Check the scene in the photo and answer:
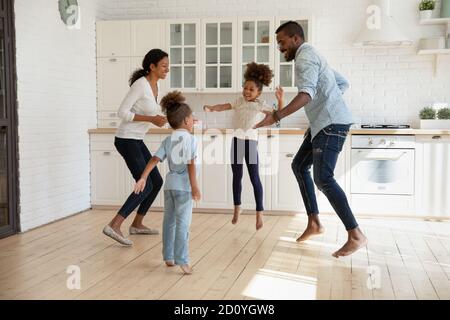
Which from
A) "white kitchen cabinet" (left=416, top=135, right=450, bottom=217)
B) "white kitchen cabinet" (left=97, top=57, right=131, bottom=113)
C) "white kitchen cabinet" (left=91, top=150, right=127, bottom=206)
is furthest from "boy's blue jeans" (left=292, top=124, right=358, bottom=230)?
"white kitchen cabinet" (left=97, top=57, right=131, bottom=113)

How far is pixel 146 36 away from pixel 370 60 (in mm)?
2383

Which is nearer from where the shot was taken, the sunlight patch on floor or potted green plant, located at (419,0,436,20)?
the sunlight patch on floor

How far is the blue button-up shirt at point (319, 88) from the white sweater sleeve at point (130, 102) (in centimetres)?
117

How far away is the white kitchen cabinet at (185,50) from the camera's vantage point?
6.16 meters

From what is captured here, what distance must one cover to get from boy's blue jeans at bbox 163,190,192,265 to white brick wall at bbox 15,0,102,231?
1.87 m

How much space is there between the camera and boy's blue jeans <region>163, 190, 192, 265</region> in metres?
3.46

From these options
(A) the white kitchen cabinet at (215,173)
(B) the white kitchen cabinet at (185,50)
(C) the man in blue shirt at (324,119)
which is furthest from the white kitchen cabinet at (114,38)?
(C) the man in blue shirt at (324,119)

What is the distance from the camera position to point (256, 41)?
606cm

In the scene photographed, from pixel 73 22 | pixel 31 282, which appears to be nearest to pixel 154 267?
pixel 31 282

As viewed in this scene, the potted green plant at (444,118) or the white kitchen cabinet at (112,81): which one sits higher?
the white kitchen cabinet at (112,81)

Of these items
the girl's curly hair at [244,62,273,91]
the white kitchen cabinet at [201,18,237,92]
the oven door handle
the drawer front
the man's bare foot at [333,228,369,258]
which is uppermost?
the white kitchen cabinet at [201,18,237,92]

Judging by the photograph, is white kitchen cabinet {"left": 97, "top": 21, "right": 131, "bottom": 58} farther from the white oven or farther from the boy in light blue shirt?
the boy in light blue shirt

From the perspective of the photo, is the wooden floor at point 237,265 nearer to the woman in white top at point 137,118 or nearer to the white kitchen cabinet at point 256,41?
the woman in white top at point 137,118

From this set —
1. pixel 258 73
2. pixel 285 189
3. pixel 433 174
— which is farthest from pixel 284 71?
pixel 433 174
